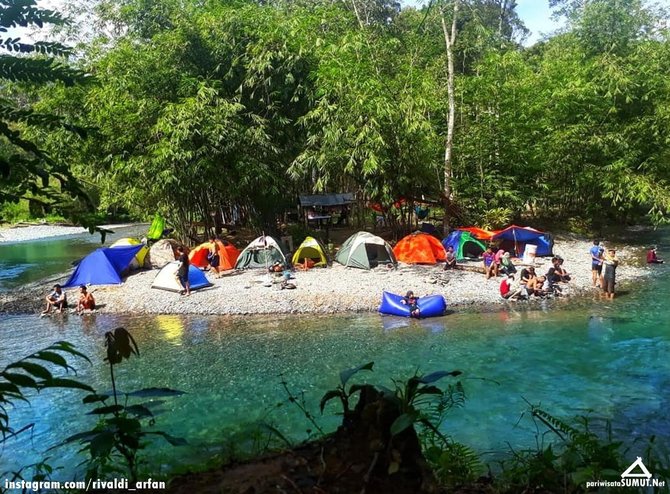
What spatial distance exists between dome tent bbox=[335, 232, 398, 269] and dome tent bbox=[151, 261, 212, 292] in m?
5.29

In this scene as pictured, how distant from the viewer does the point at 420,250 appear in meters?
20.5

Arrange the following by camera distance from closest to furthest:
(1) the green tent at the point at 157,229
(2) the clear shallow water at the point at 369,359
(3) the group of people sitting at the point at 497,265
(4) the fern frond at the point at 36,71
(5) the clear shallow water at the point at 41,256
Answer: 1. (4) the fern frond at the point at 36,71
2. (2) the clear shallow water at the point at 369,359
3. (3) the group of people sitting at the point at 497,265
4. (5) the clear shallow water at the point at 41,256
5. (1) the green tent at the point at 157,229

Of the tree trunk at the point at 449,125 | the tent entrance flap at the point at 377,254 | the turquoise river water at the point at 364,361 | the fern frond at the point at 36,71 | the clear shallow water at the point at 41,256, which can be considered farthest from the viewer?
the clear shallow water at the point at 41,256

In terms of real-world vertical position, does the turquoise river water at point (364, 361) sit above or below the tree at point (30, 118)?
below

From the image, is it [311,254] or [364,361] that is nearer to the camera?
[364,361]

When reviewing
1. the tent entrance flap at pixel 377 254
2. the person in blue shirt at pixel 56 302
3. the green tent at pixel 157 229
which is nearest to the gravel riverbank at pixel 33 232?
the green tent at pixel 157 229

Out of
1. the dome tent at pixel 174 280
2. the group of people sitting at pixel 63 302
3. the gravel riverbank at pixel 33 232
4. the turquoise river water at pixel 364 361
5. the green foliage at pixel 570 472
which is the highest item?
the gravel riverbank at pixel 33 232

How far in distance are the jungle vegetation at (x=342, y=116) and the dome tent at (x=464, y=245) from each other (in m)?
3.46

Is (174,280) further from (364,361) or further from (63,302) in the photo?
(364,361)

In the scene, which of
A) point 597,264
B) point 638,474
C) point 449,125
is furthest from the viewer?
point 449,125

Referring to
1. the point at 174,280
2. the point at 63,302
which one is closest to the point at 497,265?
the point at 174,280

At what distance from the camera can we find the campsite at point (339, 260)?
3.76 m

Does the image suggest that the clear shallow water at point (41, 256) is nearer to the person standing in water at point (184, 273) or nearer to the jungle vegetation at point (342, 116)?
the person standing in water at point (184, 273)

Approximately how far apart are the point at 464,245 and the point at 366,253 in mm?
4278
